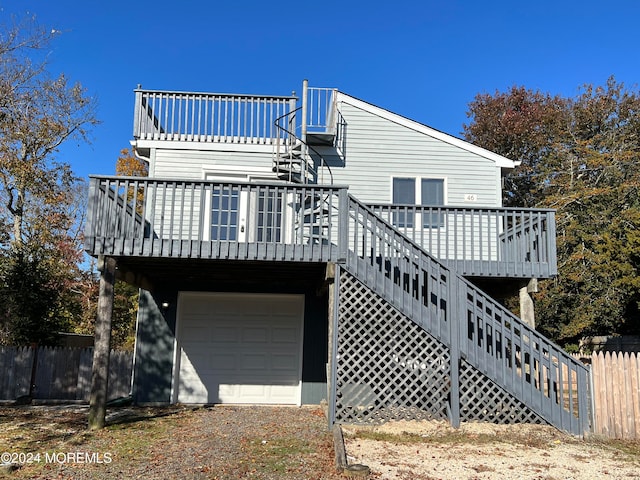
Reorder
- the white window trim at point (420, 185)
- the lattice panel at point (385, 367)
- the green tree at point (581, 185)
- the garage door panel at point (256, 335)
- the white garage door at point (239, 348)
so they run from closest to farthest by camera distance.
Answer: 1. the lattice panel at point (385, 367)
2. the white garage door at point (239, 348)
3. the garage door panel at point (256, 335)
4. the white window trim at point (420, 185)
5. the green tree at point (581, 185)

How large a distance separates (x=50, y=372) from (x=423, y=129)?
10179mm

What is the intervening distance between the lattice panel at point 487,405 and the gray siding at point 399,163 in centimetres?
480

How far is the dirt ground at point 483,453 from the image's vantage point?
18.6 feet

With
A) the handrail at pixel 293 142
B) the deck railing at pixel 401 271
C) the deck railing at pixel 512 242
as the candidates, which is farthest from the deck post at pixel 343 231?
the handrail at pixel 293 142

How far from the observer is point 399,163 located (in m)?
11.8

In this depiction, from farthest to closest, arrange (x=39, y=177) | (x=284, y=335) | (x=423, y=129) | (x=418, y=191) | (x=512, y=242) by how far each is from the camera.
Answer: (x=39, y=177) < (x=423, y=129) < (x=418, y=191) < (x=284, y=335) < (x=512, y=242)

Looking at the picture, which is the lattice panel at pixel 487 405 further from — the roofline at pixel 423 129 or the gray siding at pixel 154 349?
the gray siding at pixel 154 349

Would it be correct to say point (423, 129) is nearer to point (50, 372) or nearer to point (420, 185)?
point (420, 185)

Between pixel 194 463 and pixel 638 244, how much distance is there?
17.3m

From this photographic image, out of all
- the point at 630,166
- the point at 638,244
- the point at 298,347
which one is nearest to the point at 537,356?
the point at 298,347

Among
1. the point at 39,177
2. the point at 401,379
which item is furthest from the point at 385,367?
the point at 39,177

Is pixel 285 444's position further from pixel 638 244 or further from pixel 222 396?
pixel 638 244

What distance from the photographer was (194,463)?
582cm

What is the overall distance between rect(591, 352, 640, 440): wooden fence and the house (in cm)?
21
